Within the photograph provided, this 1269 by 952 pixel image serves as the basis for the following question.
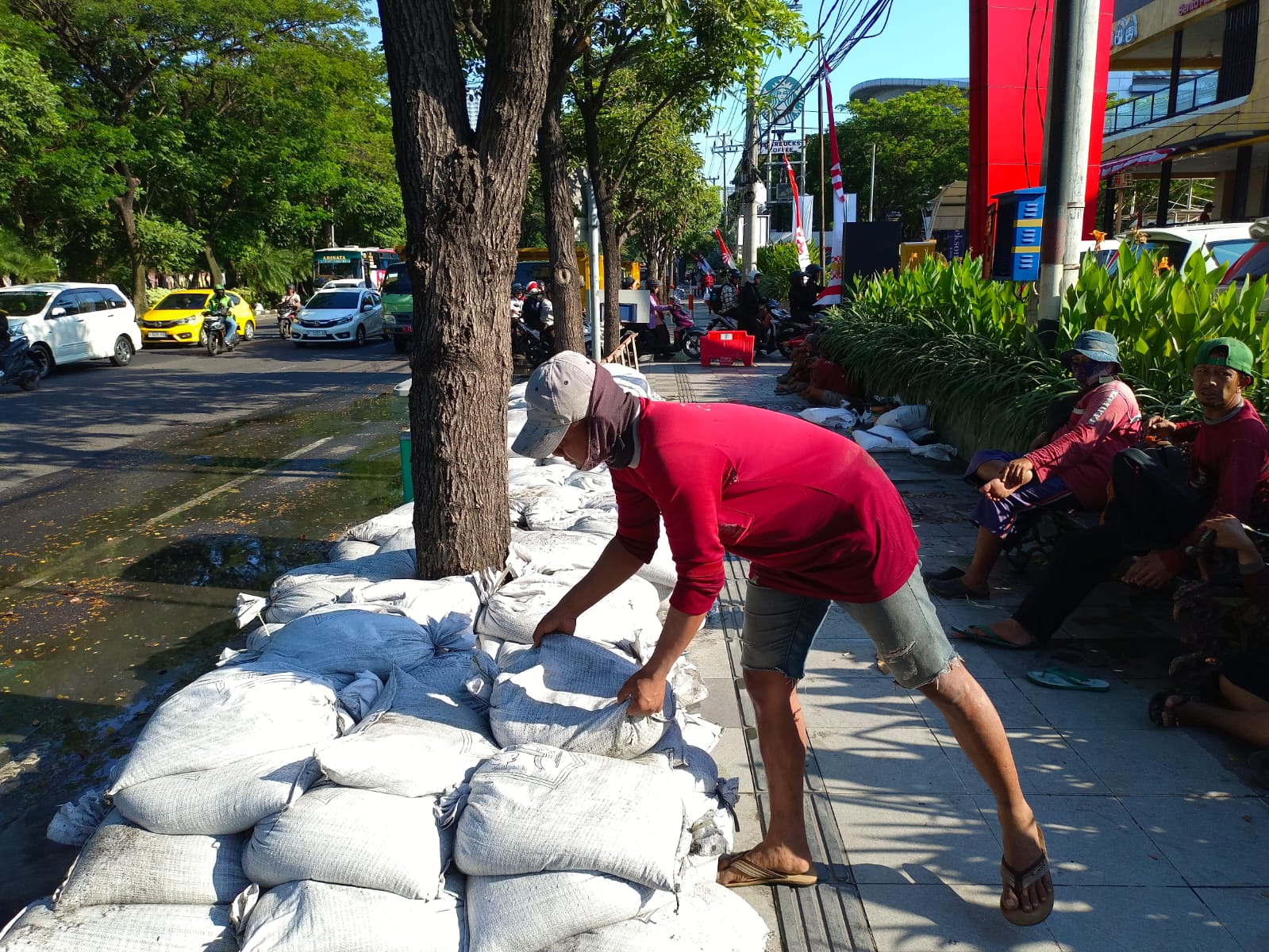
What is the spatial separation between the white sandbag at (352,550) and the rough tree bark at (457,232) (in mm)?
619

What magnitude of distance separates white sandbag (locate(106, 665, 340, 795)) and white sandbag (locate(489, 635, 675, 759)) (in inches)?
21.2

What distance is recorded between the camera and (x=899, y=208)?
54.9 m

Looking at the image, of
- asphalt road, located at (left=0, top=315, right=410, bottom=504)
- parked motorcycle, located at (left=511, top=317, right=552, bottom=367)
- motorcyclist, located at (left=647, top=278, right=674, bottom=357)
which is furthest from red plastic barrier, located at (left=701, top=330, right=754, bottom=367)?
asphalt road, located at (left=0, top=315, right=410, bottom=504)

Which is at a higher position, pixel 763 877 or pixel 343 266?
pixel 343 266

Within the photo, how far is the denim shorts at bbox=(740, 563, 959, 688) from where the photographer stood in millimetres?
2422

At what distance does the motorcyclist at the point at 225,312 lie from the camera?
21141 millimetres

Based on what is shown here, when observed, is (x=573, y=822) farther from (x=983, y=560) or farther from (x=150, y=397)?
(x=150, y=397)

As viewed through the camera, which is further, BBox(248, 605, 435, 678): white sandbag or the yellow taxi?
the yellow taxi

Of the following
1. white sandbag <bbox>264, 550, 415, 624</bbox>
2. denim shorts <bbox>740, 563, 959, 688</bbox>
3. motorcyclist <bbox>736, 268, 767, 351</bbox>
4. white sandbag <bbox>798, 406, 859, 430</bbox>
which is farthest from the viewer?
motorcyclist <bbox>736, 268, 767, 351</bbox>

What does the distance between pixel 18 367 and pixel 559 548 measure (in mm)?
14091

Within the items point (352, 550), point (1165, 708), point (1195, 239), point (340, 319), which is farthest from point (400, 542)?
point (340, 319)

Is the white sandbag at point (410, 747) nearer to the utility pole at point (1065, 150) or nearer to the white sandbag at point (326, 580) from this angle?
the white sandbag at point (326, 580)

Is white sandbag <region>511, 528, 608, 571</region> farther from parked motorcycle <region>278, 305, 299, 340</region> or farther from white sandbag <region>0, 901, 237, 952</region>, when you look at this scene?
parked motorcycle <region>278, 305, 299, 340</region>

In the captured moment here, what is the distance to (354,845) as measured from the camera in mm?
2326
